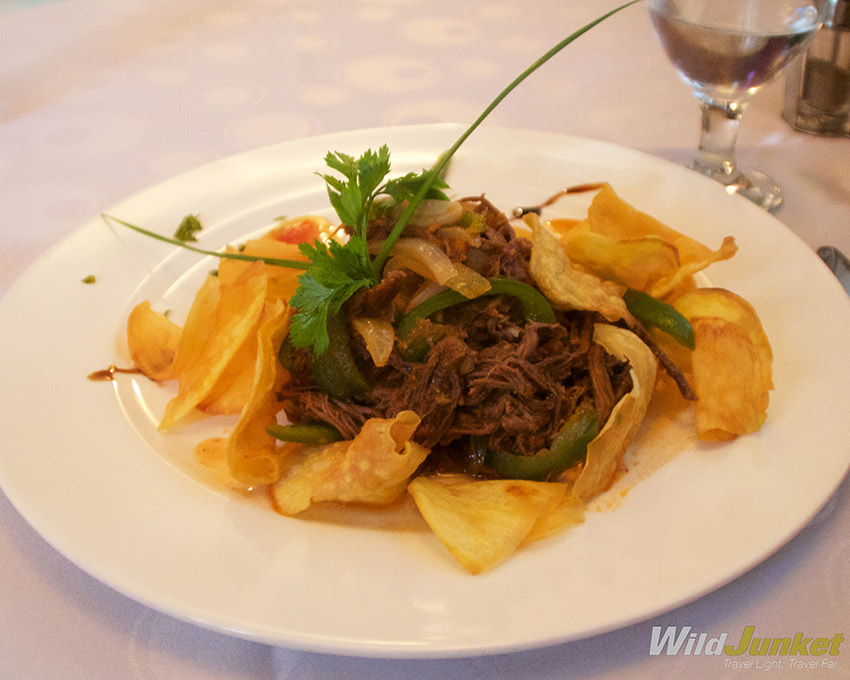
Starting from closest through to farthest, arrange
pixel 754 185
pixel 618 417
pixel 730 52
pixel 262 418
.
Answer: pixel 618 417
pixel 262 418
pixel 730 52
pixel 754 185

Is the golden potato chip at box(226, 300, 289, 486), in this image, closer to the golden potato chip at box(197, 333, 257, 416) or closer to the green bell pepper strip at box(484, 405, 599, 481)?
the golden potato chip at box(197, 333, 257, 416)

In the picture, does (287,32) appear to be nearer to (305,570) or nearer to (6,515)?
(6,515)

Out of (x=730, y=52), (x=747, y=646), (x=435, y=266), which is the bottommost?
(x=747, y=646)

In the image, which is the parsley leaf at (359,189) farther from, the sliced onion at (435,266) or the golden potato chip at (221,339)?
the golden potato chip at (221,339)

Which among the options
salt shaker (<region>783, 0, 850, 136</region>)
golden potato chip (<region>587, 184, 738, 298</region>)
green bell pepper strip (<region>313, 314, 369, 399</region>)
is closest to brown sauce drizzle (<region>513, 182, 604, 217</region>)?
golden potato chip (<region>587, 184, 738, 298</region>)

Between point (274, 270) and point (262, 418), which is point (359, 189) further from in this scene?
point (262, 418)

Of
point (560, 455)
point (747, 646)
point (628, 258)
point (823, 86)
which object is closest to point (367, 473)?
point (560, 455)
